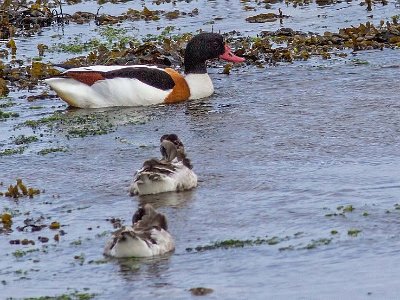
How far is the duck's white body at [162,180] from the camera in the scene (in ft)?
37.8

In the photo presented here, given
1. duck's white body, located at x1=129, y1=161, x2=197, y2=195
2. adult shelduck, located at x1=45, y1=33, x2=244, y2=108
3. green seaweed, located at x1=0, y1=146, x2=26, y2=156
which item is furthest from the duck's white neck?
duck's white body, located at x1=129, y1=161, x2=197, y2=195

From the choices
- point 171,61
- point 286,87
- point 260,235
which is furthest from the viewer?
point 171,61

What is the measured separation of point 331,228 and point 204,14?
14.9 m

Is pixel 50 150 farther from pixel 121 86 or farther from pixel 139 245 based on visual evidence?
pixel 139 245

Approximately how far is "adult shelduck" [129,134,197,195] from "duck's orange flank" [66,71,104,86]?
4824 mm

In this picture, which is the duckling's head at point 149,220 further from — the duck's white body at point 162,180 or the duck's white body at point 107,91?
the duck's white body at point 107,91

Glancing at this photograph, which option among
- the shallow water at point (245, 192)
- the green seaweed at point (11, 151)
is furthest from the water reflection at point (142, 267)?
the green seaweed at point (11, 151)

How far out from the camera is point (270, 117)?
49.2ft

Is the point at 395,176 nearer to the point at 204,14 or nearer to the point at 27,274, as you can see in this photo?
the point at 27,274

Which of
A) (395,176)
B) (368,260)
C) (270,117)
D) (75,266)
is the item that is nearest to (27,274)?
(75,266)

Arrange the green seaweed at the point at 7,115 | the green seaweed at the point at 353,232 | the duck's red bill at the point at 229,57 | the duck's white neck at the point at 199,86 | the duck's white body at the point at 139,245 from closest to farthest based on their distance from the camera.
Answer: the duck's white body at the point at 139,245 → the green seaweed at the point at 353,232 → the green seaweed at the point at 7,115 → the duck's white neck at the point at 199,86 → the duck's red bill at the point at 229,57

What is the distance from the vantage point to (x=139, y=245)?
949 centimetres

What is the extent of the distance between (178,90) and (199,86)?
0.30 metres

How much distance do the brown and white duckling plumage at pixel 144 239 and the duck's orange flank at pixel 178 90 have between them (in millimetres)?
6973
